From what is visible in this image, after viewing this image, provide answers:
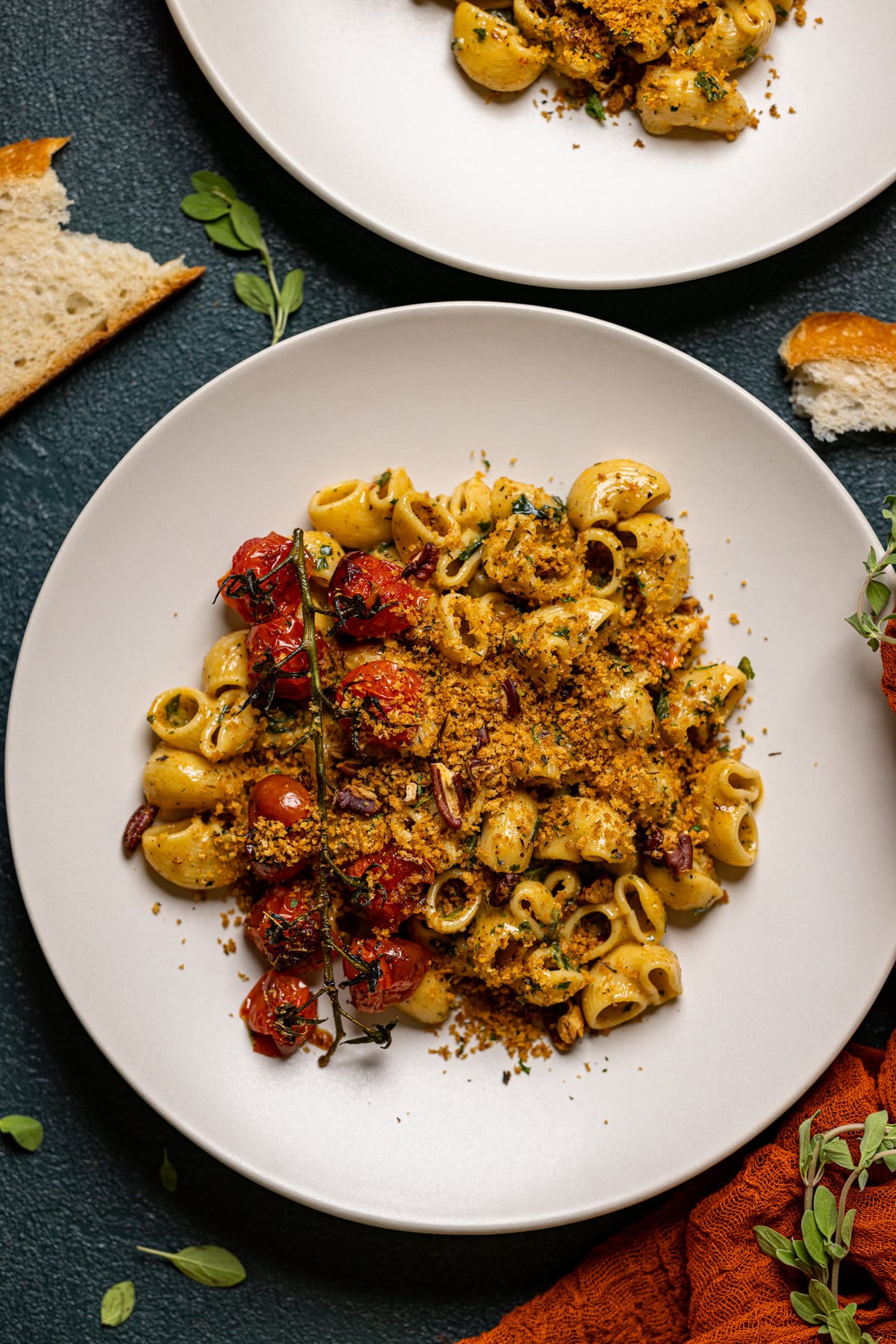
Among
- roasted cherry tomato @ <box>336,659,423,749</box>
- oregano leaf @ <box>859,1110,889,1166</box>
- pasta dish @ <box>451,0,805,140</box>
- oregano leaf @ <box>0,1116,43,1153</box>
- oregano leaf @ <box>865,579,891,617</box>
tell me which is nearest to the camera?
roasted cherry tomato @ <box>336,659,423,749</box>

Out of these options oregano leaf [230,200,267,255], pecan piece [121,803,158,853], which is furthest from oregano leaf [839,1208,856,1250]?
oregano leaf [230,200,267,255]

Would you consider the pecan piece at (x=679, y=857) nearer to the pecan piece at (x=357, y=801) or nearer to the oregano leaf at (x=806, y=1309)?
the pecan piece at (x=357, y=801)

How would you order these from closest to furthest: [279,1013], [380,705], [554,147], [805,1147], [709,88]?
1. [380,705]
2. [279,1013]
3. [805,1147]
4. [709,88]
5. [554,147]

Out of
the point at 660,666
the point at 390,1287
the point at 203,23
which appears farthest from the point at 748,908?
the point at 203,23

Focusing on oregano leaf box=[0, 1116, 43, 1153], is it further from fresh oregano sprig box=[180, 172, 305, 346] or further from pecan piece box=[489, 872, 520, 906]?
fresh oregano sprig box=[180, 172, 305, 346]

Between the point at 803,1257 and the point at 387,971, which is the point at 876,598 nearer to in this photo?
the point at 387,971

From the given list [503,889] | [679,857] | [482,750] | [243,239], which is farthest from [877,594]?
[243,239]

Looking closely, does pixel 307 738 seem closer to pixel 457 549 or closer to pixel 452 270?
pixel 457 549
